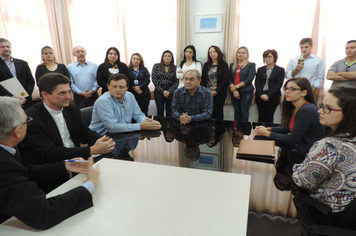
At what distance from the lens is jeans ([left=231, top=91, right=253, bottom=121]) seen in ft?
13.6

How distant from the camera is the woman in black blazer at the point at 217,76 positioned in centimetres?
409

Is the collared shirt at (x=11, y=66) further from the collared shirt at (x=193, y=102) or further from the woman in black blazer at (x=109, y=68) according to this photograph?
the collared shirt at (x=193, y=102)

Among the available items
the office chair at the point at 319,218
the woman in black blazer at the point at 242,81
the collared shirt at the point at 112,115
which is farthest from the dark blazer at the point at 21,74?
the office chair at the point at 319,218

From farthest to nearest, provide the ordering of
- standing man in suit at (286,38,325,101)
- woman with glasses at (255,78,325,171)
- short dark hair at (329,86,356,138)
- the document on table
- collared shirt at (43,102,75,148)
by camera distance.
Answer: standing man in suit at (286,38,325,101) → the document on table → collared shirt at (43,102,75,148) → woman with glasses at (255,78,325,171) → short dark hair at (329,86,356,138)

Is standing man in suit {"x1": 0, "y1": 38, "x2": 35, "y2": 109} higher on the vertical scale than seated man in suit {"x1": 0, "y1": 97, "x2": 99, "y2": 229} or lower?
higher

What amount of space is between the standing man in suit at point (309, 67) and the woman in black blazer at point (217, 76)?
1.11 metres

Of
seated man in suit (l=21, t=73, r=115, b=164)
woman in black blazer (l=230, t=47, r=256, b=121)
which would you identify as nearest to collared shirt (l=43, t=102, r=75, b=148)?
seated man in suit (l=21, t=73, r=115, b=164)

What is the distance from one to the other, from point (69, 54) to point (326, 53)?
17.5ft

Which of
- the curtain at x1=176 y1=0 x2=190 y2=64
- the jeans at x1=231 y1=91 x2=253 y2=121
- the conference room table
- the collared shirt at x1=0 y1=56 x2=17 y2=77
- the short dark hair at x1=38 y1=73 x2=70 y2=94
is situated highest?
the curtain at x1=176 y1=0 x2=190 y2=64

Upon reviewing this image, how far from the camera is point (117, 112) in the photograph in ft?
7.38

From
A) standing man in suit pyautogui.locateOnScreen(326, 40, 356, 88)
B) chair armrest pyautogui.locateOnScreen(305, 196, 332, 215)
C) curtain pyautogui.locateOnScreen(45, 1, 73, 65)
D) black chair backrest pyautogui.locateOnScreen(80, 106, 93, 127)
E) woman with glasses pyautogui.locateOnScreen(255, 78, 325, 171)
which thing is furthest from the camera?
curtain pyautogui.locateOnScreen(45, 1, 73, 65)

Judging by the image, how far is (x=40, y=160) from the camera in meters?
1.48

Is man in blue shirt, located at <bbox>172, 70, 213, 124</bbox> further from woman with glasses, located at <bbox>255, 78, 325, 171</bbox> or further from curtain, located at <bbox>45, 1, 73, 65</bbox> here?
curtain, located at <bbox>45, 1, 73, 65</bbox>

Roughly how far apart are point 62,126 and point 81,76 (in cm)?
267
